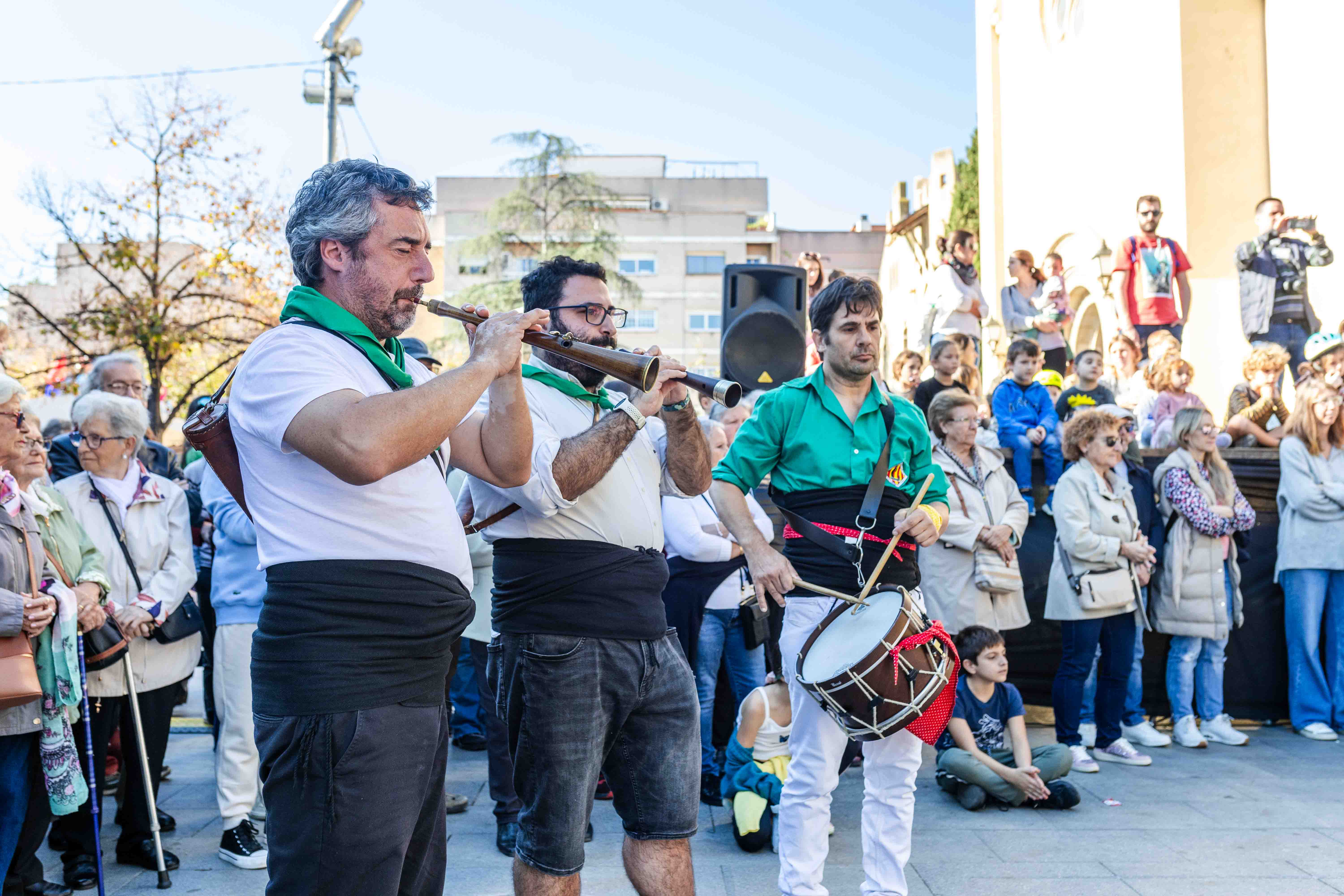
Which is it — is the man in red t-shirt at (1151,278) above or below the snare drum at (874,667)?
above

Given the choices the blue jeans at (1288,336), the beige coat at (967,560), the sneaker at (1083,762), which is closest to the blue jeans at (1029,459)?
the beige coat at (967,560)

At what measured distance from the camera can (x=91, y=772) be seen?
4.22 meters

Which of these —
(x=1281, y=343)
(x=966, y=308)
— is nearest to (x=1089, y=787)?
(x=966, y=308)

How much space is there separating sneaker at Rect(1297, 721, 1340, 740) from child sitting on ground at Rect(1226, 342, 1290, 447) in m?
1.92

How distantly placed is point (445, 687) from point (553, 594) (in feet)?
2.20

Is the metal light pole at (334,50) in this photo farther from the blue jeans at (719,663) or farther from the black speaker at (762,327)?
the blue jeans at (719,663)

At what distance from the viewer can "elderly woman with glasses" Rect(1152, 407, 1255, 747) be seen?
22.1 feet

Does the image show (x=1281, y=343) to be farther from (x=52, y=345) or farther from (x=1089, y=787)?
(x=52, y=345)

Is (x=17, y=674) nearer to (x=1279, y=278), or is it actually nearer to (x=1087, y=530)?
(x=1087, y=530)

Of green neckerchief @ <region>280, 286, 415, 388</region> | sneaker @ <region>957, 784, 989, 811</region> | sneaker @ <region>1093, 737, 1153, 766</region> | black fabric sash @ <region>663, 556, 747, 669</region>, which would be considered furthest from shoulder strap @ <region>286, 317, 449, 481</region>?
sneaker @ <region>1093, 737, 1153, 766</region>

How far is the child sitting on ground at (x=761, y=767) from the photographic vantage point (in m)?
4.71

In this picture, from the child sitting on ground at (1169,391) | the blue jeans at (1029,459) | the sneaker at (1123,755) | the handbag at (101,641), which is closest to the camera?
the handbag at (101,641)

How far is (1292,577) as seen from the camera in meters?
7.13

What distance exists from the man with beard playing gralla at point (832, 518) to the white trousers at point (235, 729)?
227 centimetres
